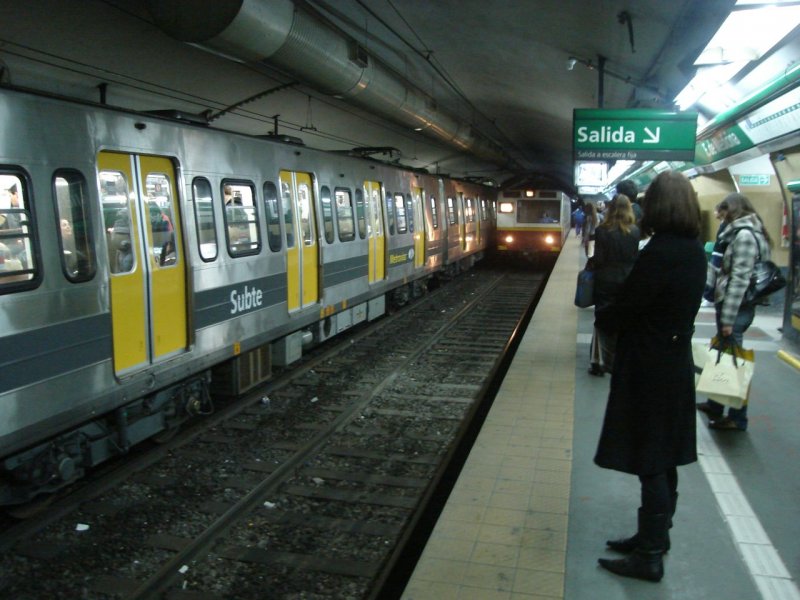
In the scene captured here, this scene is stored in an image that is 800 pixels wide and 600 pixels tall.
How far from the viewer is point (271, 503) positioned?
18.2 ft

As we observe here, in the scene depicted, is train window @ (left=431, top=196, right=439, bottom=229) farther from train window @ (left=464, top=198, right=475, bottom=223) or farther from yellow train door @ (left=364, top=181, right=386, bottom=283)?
yellow train door @ (left=364, top=181, right=386, bottom=283)

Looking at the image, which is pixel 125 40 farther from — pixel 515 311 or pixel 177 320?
pixel 515 311

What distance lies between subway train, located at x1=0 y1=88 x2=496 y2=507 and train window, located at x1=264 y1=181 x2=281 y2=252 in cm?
2

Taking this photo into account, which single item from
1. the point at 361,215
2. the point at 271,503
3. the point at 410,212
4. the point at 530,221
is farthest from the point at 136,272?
the point at 530,221

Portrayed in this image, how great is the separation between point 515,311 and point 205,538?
11007 mm

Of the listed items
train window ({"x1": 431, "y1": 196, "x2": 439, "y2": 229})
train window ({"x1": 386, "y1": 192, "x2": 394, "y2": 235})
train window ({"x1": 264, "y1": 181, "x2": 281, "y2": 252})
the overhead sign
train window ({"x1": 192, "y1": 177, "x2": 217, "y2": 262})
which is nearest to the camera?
train window ({"x1": 192, "y1": 177, "x2": 217, "y2": 262})

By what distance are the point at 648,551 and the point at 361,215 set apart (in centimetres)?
886

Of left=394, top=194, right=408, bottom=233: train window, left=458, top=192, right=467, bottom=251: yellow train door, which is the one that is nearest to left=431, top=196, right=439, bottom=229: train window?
left=394, top=194, right=408, bottom=233: train window

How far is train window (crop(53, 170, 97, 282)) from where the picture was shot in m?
5.05

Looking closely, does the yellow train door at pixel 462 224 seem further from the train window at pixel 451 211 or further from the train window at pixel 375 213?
the train window at pixel 375 213

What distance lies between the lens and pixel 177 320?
21.4ft

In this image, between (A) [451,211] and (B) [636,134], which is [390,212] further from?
(A) [451,211]

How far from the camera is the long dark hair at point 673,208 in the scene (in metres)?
3.35

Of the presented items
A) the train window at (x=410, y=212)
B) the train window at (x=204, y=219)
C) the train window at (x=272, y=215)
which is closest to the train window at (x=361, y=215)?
the train window at (x=410, y=212)
